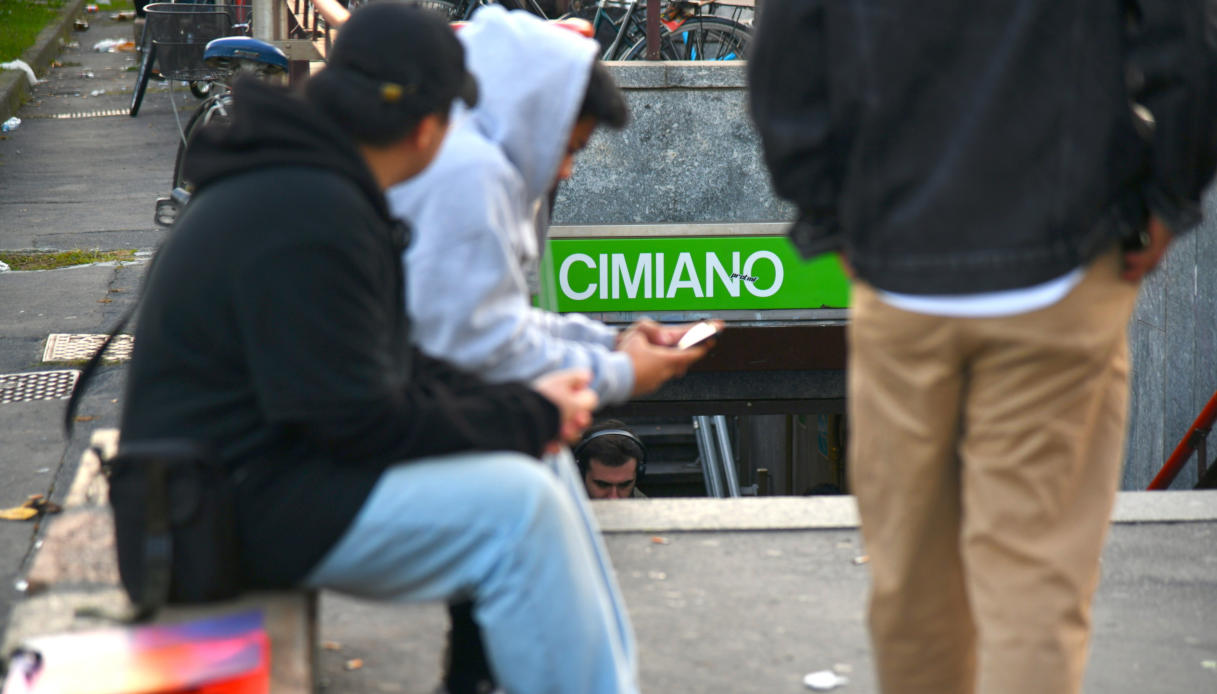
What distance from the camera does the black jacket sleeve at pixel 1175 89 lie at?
6.22ft

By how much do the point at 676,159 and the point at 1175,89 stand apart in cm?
569

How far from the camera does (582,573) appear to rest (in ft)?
7.00

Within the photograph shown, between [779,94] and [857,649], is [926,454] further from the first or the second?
[857,649]

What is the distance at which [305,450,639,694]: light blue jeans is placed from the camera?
82.0 inches

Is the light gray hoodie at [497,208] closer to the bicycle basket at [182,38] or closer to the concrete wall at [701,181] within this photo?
the concrete wall at [701,181]

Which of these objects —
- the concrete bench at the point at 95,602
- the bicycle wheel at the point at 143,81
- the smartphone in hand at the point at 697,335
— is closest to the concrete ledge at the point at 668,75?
the smartphone in hand at the point at 697,335

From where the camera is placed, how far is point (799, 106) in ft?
6.75

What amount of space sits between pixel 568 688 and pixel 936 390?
710 mm

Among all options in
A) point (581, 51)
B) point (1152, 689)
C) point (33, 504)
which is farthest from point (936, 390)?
point (33, 504)

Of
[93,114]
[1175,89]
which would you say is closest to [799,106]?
[1175,89]

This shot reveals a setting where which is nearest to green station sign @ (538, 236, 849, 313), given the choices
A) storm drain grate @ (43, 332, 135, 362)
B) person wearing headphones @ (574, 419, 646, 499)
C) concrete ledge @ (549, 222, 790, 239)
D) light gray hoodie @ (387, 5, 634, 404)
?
concrete ledge @ (549, 222, 790, 239)

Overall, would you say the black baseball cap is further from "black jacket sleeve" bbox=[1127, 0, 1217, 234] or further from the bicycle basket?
the bicycle basket

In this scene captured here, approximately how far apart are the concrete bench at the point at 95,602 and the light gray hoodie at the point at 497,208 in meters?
0.51

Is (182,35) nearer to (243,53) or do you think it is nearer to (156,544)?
(243,53)
